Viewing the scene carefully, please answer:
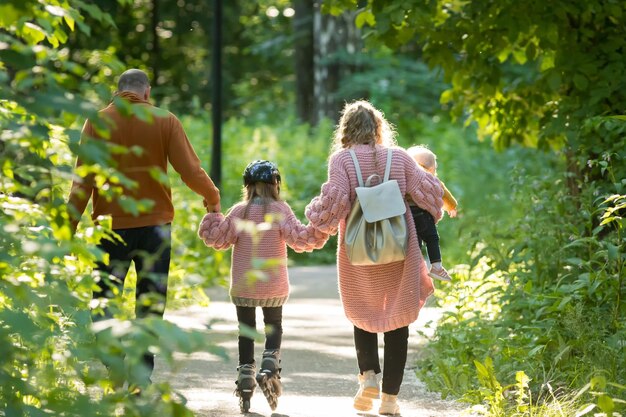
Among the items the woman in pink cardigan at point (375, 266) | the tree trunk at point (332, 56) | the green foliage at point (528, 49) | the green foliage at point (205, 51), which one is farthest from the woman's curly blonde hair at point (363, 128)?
the green foliage at point (205, 51)

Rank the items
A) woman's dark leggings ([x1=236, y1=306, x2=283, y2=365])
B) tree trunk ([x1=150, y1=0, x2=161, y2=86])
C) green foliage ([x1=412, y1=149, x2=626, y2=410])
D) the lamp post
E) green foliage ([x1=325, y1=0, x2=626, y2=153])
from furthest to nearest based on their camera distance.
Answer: tree trunk ([x1=150, y1=0, x2=161, y2=86]) → the lamp post → green foliage ([x1=325, y1=0, x2=626, y2=153]) → woman's dark leggings ([x1=236, y1=306, x2=283, y2=365]) → green foliage ([x1=412, y1=149, x2=626, y2=410])

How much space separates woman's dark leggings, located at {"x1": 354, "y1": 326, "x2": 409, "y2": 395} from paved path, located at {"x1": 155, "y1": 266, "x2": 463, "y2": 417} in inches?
8.6

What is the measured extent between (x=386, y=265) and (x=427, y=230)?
12.5 inches

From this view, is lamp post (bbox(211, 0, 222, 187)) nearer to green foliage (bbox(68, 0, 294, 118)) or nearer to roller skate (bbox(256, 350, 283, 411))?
roller skate (bbox(256, 350, 283, 411))

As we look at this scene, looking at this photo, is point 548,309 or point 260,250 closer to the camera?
point 260,250

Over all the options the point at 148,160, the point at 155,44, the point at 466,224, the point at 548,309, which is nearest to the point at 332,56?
the point at 155,44

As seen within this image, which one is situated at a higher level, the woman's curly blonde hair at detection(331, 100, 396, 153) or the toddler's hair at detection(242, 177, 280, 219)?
the woman's curly blonde hair at detection(331, 100, 396, 153)

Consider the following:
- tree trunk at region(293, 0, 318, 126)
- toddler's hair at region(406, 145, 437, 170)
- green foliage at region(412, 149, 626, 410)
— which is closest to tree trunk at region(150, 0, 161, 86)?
tree trunk at region(293, 0, 318, 126)

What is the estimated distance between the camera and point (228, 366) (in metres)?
8.55

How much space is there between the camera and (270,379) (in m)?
6.85

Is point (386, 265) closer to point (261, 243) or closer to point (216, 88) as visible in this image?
point (261, 243)

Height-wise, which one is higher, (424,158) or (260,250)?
(424,158)

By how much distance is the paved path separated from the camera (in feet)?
23.1

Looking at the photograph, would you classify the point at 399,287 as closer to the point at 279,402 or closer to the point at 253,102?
the point at 279,402
